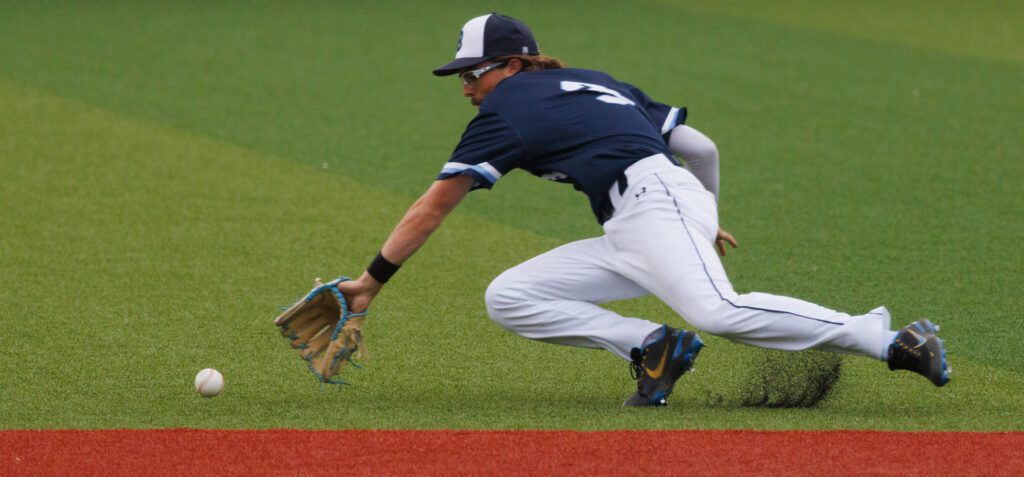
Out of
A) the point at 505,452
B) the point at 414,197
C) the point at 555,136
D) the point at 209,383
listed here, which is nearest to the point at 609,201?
the point at 555,136

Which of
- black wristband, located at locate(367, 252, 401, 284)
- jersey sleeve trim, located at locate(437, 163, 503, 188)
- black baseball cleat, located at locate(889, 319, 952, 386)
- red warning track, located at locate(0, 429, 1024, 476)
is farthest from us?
black wristband, located at locate(367, 252, 401, 284)

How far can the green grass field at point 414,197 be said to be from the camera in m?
5.66

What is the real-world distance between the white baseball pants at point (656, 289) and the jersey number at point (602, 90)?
312 mm

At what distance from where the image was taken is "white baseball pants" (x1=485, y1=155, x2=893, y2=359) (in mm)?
4895

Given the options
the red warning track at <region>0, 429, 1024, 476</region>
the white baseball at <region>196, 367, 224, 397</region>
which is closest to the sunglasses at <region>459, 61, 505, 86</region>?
the red warning track at <region>0, 429, 1024, 476</region>

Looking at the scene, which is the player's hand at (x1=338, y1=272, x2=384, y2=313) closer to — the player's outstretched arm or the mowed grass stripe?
the player's outstretched arm

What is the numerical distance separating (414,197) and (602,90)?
507 centimetres

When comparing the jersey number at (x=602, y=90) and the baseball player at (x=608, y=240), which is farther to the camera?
the jersey number at (x=602, y=90)

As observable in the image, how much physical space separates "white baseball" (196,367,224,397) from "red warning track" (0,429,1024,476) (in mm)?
529

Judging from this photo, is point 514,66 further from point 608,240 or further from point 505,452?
point 505,452

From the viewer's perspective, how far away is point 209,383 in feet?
18.1

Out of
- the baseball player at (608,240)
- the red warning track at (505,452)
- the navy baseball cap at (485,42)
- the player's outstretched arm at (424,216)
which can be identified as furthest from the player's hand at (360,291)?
the navy baseball cap at (485,42)

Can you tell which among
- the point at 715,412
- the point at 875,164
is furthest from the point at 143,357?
the point at 875,164

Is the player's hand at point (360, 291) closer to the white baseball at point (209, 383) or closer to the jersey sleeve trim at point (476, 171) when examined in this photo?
the jersey sleeve trim at point (476, 171)
